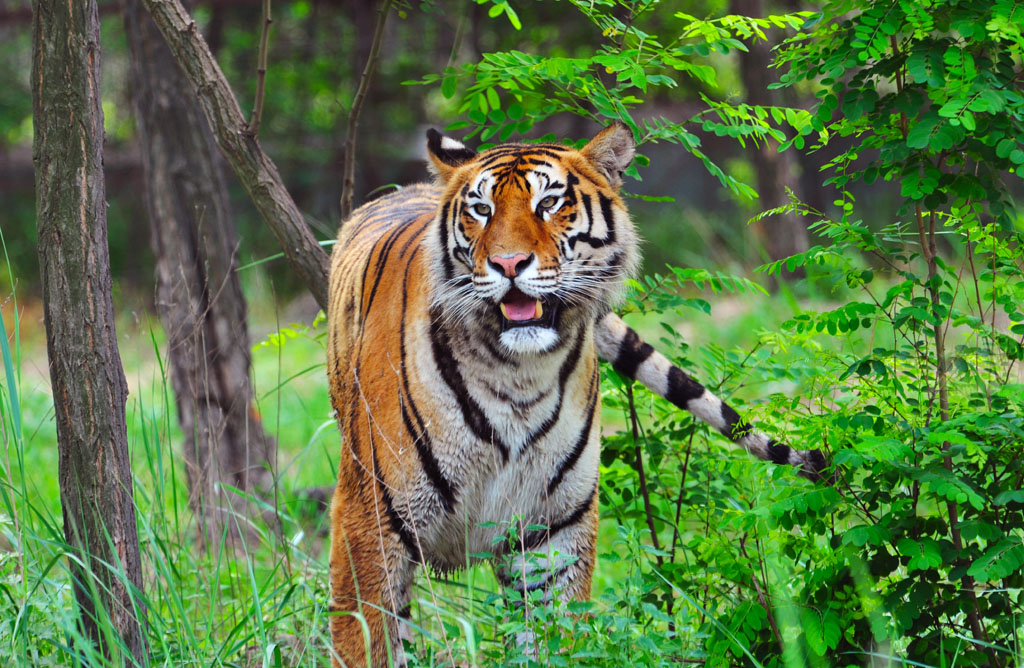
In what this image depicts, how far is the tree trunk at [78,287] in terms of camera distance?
2.35m

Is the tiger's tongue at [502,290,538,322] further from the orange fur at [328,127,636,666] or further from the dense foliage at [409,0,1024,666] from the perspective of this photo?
the dense foliage at [409,0,1024,666]

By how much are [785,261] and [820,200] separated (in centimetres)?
1143

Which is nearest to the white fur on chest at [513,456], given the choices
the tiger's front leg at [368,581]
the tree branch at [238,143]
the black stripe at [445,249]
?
the tiger's front leg at [368,581]

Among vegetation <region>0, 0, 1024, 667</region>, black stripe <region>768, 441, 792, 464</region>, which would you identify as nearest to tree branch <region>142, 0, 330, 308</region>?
vegetation <region>0, 0, 1024, 667</region>

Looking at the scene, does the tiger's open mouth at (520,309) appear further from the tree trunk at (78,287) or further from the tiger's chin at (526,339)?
the tree trunk at (78,287)

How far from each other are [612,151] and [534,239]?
17.7 inches

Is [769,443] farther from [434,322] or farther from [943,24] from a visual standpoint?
[943,24]

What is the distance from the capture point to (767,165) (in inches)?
338

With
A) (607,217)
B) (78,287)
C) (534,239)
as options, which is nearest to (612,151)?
(607,217)

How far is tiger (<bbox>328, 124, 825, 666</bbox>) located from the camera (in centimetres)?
259

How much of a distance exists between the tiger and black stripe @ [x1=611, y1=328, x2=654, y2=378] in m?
0.31

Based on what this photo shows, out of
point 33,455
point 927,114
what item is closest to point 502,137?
point 927,114

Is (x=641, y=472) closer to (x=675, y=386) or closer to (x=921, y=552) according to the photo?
(x=675, y=386)

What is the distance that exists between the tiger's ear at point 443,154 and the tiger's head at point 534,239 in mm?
17
